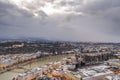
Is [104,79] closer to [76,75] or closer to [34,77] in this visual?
[76,75]

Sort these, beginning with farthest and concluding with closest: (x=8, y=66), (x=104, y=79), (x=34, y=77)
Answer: (x=8, y=66), (x=34, y=77), (x=104, y=79)

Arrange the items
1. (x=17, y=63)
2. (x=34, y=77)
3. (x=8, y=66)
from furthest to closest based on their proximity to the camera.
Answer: (x=17, y=63) → (x=8, y=66) → (x=34, y=77)

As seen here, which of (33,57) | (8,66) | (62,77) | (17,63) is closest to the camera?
(62,77)

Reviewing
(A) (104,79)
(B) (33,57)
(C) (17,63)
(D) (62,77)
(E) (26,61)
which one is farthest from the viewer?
(B) (33,57)

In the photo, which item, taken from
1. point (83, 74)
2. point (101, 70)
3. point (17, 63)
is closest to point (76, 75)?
point (83, 74)

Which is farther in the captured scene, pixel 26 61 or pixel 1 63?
pixel 26 61

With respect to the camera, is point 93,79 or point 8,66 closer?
point 93,79

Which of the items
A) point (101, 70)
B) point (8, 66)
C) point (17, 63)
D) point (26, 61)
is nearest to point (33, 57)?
point (26, 61)

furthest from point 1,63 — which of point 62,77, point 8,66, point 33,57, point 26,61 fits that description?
point 62,77

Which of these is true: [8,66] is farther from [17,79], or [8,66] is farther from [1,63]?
[17,79]
